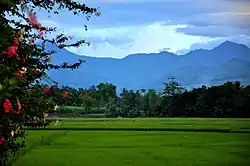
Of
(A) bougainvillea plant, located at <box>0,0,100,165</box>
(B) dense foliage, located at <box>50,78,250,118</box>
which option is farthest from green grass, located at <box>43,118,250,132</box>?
(A) bougainvillea plant, located at <box>0,0,100,165</box>

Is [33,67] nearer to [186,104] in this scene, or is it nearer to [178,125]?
[178,125]

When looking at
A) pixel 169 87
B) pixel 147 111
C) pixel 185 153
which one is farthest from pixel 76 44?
pixel 169 87

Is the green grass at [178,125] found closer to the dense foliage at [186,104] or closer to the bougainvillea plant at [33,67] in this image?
the dense foliage at [186,104]

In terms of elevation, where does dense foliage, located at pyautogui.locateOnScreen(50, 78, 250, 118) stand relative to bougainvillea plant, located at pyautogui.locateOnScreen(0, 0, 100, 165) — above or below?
above

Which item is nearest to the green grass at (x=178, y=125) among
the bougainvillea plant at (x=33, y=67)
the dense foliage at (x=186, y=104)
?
the dense foliage at (x=186, y=104)

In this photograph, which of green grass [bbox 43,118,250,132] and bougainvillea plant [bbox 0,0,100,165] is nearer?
bougainvillea plant [bbox 0,0,100,165]

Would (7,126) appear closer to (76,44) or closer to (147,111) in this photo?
(76,44)

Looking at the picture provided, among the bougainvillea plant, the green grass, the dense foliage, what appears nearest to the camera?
the bougainvillea plant

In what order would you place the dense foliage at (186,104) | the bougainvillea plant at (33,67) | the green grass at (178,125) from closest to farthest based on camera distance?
the bougainvillea plant at (33,67), the green grass at (178,125), the dense foliage at (186,104)

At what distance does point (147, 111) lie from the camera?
5678cm

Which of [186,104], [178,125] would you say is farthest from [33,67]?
[186,104]

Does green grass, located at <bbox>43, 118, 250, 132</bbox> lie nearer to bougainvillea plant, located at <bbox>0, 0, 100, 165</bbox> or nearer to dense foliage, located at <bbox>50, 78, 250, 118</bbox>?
dense foliage, located at <bbox>50, 78, 250, 118</bbox>

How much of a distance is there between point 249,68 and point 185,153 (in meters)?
167

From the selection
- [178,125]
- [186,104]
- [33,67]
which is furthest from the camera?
[186,104]
